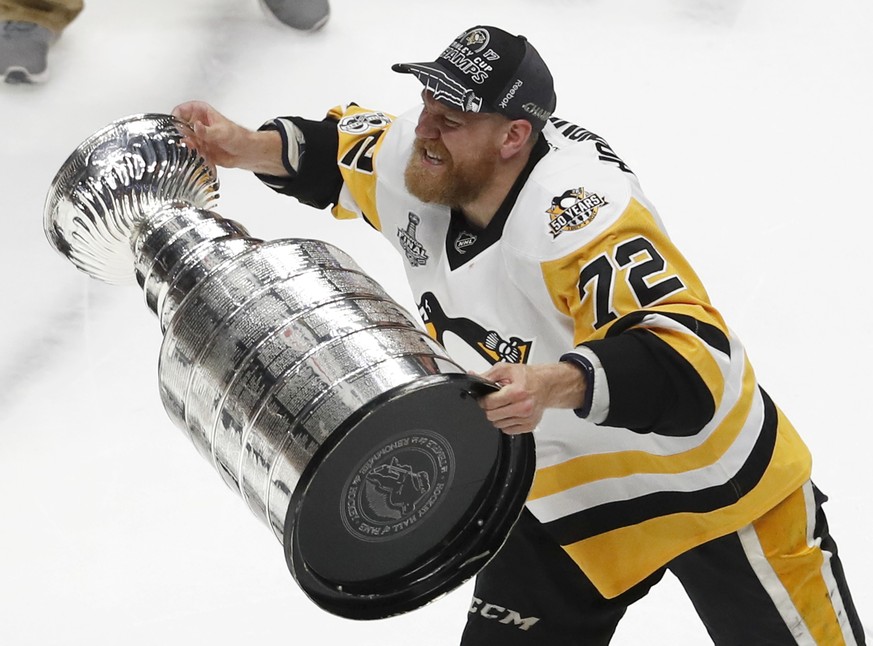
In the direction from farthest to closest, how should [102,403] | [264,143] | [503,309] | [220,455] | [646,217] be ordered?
[102,403] → [264,143] → [503,309] → [646,217] → [220,455]

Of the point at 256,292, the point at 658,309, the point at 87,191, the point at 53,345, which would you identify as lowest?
the point at 53,345

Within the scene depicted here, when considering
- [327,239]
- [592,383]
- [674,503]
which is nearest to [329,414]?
[592,383]

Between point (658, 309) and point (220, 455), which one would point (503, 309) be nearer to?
point (658, 309)

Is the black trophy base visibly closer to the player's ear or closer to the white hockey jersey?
the white hockey jersey

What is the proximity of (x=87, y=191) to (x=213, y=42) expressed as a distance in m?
2.03

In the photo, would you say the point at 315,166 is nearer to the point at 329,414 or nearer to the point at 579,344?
the point at 579,344

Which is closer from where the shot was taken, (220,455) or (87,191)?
(220,455)

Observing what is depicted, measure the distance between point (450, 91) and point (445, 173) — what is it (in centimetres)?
11

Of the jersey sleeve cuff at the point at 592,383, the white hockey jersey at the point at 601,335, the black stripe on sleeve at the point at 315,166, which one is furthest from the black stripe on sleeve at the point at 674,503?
the black stripe on sleeve at the point at 315,166

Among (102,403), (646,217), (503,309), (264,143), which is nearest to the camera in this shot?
(646,217)

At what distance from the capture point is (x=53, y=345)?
2908 millimetres

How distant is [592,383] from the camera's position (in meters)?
1.54

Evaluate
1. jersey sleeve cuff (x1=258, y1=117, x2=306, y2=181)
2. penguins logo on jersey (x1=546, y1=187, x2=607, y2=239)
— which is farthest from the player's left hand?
jersey sleeve cuff (x1=258, y1=117, x2=306, y2=181)

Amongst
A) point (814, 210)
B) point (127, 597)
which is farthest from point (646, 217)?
point (814, 210)
